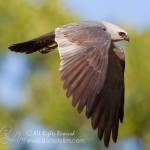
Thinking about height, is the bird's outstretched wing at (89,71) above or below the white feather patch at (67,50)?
below

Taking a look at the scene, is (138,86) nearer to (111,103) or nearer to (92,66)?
(111,103)

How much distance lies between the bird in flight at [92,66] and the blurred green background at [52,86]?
312 inches

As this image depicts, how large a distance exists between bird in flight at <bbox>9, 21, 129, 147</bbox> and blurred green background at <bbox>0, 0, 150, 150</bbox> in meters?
7.92

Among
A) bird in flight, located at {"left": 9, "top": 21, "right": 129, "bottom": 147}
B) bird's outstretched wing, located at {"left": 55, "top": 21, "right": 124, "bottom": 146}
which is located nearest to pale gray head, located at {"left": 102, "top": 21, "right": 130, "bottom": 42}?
bird in flight, located at {"left": 9, "top": 21, "right": 129, "bottom": 147}

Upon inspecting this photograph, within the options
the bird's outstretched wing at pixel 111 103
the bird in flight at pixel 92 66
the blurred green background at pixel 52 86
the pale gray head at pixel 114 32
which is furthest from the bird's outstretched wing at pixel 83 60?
the blurred green background at pixel 52 86

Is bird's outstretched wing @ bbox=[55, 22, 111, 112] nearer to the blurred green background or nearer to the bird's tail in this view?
the bird's tail

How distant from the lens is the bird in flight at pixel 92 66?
35.4ft

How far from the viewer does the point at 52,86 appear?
75.8 feet

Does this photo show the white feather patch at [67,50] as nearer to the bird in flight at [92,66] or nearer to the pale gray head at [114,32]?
the bird in flight at [92,66]

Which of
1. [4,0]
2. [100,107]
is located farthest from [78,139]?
[100,107]

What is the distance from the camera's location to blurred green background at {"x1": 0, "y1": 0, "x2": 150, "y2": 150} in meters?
21.7

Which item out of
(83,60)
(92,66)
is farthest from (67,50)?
(92,66)

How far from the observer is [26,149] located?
21.9 m

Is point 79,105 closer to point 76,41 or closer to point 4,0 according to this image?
point 76,41
